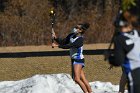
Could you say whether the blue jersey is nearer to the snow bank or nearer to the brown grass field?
the snow bank

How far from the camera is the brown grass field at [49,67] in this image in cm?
1139

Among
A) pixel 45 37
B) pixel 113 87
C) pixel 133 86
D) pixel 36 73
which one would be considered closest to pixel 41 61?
pixel 36 73

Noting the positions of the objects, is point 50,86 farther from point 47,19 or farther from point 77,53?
point 47,19

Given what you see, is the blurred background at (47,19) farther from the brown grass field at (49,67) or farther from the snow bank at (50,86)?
the snow bank at (50,86)

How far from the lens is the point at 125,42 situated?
5109 millimetres

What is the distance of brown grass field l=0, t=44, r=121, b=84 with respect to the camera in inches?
448

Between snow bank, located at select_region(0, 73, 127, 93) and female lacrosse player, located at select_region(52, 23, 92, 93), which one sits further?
snow bank, located at select_region(0, 73, 127, 93)

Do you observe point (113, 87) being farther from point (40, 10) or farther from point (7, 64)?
point (40, 10)

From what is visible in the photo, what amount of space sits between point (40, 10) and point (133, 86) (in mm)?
15207

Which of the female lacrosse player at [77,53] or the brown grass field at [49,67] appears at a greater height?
the female lacrosse player at [77,53]

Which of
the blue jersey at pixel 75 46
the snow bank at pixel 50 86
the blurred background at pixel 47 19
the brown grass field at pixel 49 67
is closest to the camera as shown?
the blue jersey at pixel 75 46

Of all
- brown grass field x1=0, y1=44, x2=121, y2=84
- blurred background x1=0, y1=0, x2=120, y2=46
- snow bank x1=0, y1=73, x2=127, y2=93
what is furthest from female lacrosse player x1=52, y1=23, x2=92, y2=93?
blurred background x1=0, y1=0, x2=120, y2=46

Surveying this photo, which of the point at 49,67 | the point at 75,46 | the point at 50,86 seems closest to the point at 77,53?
the point at 75,46

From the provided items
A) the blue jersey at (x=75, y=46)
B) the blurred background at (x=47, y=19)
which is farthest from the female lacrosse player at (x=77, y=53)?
the blurred background at (x=47, y=19)
